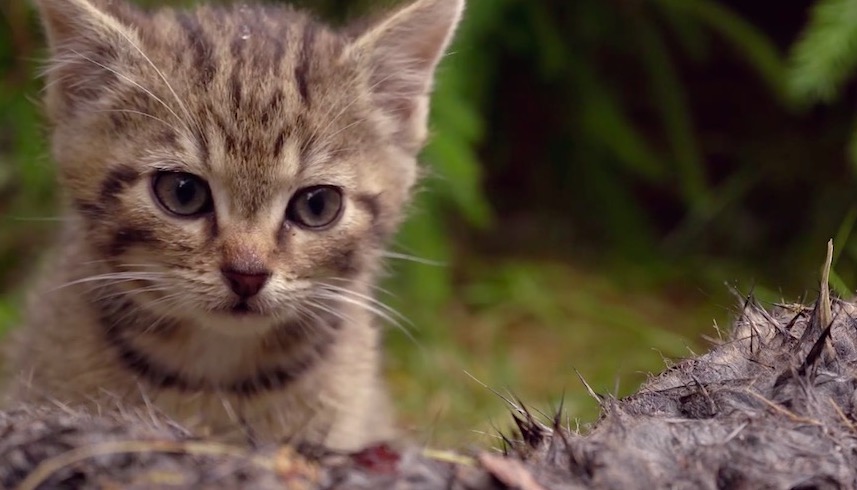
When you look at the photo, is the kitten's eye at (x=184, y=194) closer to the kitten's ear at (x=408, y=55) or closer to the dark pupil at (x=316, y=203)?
the dark pupil at (x=316, y=203)

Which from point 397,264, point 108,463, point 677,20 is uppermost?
point 677,20

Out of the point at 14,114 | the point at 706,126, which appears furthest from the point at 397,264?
the point at 706,126

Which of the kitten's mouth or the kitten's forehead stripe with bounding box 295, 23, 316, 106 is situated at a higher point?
the kitten's forehead stripe with bounding box 295, 23, 316, 106

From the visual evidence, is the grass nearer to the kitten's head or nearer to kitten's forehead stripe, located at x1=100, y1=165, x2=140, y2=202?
the kitten's head

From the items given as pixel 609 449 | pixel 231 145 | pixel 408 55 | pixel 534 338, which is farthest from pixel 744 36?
pixel 609 449

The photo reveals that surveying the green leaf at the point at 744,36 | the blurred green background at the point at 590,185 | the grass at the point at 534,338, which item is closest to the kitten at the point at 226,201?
the blurred green background at the point at 590,185

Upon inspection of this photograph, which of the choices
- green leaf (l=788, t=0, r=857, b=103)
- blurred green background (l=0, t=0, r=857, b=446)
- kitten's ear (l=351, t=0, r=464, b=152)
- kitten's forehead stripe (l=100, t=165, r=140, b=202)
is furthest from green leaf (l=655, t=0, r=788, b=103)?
kitten's forehead stripe (l=100, t=165, r=140, b=202)

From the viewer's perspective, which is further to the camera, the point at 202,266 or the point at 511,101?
the point at 511,101

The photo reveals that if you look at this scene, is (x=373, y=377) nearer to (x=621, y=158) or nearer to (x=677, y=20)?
(x=621, y=158)
